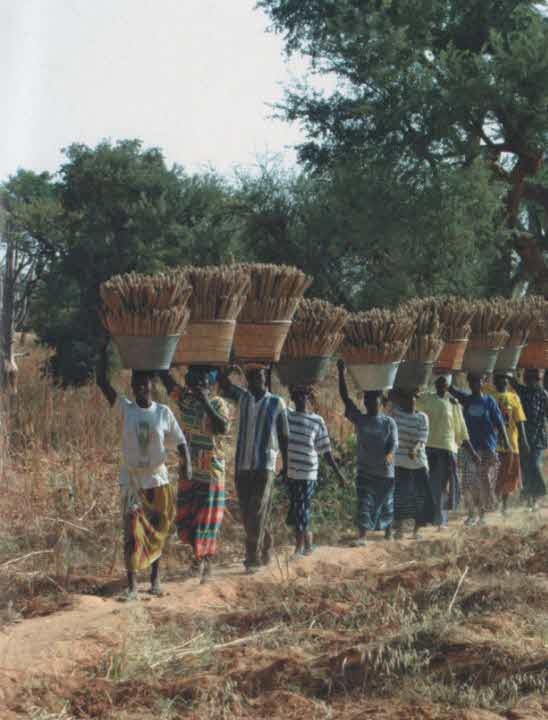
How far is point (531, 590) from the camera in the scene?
6.95m

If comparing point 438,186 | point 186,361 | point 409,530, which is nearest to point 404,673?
point 186,361

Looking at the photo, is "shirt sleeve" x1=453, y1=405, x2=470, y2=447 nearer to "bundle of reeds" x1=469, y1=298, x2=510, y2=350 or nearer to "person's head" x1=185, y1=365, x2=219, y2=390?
"bundle of reeds" x1=469, y1=298, x2=510, y2=350

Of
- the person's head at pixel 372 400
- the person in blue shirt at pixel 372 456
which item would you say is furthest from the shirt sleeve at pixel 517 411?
the person's head at pixel 372 400

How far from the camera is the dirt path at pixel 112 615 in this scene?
5.98m

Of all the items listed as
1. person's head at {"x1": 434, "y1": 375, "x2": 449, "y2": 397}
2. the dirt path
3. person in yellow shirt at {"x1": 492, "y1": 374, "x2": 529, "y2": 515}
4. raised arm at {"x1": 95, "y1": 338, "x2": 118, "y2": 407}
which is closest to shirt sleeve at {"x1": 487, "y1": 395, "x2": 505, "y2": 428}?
person in yellow shirt at {"x1": 492, "y1": 374, "x2": 529, "y2": 515}

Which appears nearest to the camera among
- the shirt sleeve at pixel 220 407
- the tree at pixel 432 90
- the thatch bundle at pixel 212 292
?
the thatch bundle at pixel 212 292

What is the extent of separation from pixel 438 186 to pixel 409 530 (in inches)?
329

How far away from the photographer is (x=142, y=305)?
24.3ft

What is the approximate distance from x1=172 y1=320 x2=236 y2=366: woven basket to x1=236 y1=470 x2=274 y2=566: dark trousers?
107cm

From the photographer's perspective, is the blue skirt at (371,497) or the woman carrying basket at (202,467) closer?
the woman carrying basket at (202,467)

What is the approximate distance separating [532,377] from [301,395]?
14.7ft

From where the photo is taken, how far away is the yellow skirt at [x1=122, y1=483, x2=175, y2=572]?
743cm

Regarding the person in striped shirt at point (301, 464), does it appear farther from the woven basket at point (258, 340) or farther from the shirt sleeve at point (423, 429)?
the shirt sleeve at point (423, 429)

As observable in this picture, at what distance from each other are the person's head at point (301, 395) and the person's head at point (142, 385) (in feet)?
6.27
